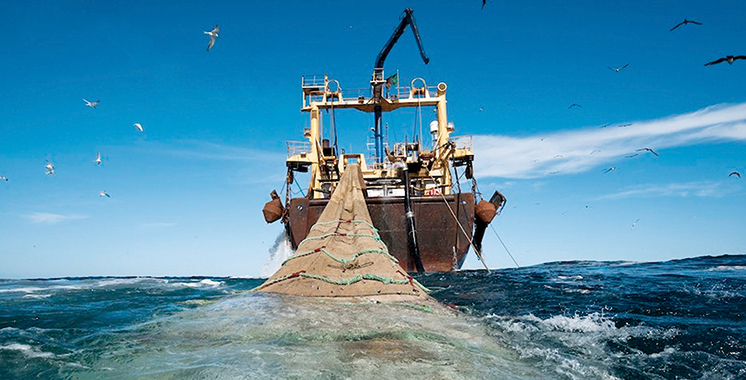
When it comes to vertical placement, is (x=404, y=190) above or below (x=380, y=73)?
below

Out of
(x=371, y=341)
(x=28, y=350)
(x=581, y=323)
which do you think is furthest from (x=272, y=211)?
Answer: (x=371, y=341)

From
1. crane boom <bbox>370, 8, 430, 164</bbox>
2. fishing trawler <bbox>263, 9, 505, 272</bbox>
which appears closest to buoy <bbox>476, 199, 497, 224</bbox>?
fishing trawler <bbox>263, 9, 505, 272</bbox>

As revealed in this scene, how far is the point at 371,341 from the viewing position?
405 centimetres

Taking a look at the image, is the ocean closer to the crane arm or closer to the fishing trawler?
the fishing trawler

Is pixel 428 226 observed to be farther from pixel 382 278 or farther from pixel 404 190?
pixel 382 278

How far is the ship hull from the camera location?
47.4 feet

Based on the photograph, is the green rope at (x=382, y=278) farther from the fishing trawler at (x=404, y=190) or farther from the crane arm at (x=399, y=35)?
the crane arm at (x=399, y=35)

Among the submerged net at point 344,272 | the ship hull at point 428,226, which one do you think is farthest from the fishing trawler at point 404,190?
the submerged net at point 344,272

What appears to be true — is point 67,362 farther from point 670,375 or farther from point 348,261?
point 670,375

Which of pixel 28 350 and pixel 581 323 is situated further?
pixel 581 323

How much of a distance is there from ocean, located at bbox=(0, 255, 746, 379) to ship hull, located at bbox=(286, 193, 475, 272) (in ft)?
22.8

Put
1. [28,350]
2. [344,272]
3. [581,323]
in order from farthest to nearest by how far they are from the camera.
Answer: [344,272]
[581,323]
[28,350]

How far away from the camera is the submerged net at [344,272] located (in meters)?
6.40

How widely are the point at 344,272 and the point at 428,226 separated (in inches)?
314
